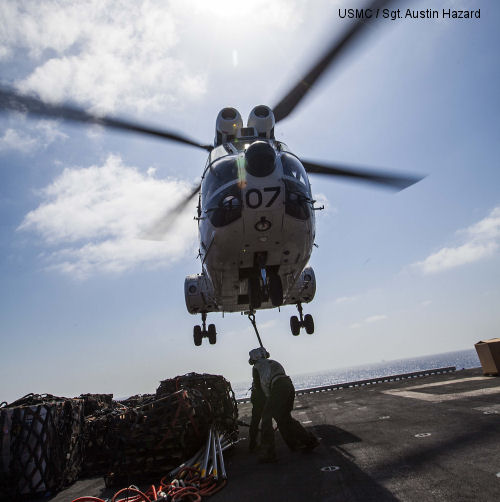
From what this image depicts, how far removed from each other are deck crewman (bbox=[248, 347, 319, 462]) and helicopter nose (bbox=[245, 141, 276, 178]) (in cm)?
436

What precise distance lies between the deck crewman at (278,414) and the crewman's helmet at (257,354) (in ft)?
1.27

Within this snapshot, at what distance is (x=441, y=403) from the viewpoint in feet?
32.3

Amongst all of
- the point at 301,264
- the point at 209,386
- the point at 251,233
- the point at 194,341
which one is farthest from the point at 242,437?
the point at 194,341

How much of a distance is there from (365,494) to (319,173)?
870 cm

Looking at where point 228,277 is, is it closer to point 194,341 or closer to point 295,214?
point 295,214

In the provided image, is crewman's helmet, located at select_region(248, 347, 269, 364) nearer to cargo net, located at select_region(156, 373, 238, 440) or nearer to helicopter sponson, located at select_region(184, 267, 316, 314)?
cargo net, located at select_region(156, 373, 238, 440)

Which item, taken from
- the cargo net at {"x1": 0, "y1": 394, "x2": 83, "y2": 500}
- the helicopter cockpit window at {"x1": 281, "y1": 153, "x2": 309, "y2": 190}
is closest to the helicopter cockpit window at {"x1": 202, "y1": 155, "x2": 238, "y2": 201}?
the helicopter cockpit window at {"x1": 281, "y1": 153, "x2": 309, "y2": 190}

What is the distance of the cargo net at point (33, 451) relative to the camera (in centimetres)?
695

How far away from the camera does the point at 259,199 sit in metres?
8.12

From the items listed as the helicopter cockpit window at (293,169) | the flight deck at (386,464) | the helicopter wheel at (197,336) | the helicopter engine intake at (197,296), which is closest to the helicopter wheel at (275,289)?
the helicopter cockpit window at (293,169)

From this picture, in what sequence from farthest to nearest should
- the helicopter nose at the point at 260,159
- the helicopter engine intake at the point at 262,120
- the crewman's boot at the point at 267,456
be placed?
the helicopter engine intake at the point at 262,120 < the helicopter nose at the point at 260,159 < the crewman's boot at the point at 267,456

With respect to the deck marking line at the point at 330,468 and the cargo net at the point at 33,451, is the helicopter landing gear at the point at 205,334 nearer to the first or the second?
the cargo net at the point at 33,451

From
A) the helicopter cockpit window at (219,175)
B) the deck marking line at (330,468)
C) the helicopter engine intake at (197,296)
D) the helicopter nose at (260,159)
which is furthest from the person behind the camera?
the helicopter engine intake at (197,296)

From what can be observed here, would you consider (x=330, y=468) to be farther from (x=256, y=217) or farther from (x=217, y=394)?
(x=256, y=217)
